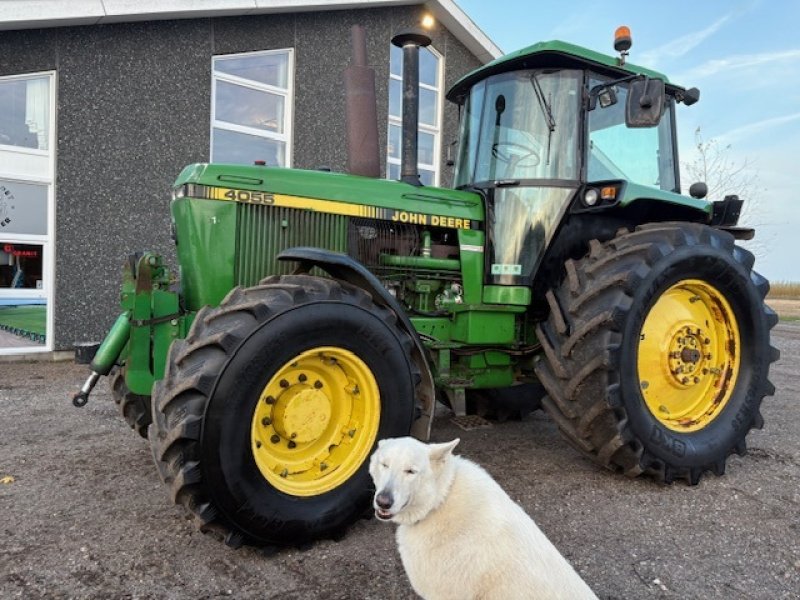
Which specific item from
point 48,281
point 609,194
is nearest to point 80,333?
point 48,281

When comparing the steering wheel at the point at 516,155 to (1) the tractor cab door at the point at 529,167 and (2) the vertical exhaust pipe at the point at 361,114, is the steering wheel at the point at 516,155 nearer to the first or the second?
(1) the tractor cab door at the point at 529,167

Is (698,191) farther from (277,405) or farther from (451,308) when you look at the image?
(277,405)

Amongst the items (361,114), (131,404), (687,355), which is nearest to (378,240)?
(361,114)

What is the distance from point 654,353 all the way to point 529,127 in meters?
1.75

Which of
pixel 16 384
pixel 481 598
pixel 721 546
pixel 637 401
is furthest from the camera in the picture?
pixel 16 384

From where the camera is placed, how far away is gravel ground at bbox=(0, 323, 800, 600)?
244 cm

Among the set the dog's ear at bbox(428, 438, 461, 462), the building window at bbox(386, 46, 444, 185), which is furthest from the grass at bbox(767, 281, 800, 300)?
the dog's ear at bbox(428, 438, 461, 462)

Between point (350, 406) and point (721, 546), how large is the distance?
1946 millimetres

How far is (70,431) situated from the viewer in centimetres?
468

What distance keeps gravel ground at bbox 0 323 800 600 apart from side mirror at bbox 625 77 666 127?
2223mm

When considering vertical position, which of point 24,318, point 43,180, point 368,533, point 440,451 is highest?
point 43,180

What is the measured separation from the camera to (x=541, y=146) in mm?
4051

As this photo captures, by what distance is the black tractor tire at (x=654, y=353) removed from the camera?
11.4 feet

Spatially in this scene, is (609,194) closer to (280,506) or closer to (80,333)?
(280,506)
